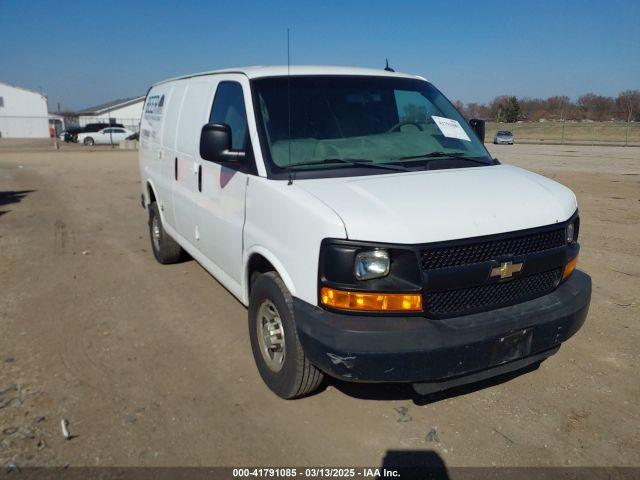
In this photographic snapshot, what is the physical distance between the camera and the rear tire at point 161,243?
20.2 feet

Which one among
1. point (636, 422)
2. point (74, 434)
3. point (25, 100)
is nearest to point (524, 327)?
point (636, 422)

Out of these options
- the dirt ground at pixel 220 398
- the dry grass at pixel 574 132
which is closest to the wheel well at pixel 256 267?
the dirt ground at pixel 220 398

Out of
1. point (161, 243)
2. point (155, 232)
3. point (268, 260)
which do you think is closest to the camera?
point (268, 260)

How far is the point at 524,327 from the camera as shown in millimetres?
2938

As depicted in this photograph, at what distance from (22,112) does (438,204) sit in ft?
252

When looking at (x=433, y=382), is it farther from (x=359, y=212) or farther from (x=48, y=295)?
(x=48, y=295)

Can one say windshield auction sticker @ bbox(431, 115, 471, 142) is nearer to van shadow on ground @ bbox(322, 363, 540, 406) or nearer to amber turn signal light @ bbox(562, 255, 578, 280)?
amber turn signal light @ bbox(562, 255, 578, 280)

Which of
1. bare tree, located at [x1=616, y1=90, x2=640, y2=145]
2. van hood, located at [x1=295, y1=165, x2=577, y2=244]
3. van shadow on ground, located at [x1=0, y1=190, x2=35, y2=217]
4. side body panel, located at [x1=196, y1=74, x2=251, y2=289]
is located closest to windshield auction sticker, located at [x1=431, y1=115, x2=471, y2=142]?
van hood, located at [x1=295, y1=165, x2=577, y2=244]

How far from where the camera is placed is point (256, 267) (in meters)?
3.64

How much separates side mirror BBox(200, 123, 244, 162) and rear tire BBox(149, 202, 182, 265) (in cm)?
280

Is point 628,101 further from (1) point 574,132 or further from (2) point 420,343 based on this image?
(2) point 420,343

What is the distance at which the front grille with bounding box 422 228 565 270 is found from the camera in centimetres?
274

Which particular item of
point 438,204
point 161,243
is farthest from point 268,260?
point 161,243

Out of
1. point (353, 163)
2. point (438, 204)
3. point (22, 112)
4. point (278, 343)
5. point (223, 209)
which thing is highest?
point (22, 112)
